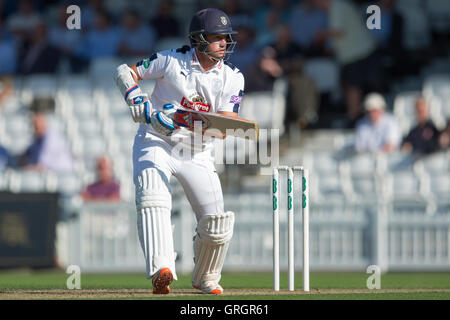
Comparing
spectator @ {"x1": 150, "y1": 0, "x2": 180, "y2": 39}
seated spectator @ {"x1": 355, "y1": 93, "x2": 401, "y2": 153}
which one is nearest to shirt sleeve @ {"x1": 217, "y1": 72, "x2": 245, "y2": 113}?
seated spectator @ {"x1": 355, "y1": 93, "x2": 401, "y2": 153}

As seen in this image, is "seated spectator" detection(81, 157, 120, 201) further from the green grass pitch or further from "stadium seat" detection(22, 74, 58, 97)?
"stadium seat" detection(22, 74, 58, 97)

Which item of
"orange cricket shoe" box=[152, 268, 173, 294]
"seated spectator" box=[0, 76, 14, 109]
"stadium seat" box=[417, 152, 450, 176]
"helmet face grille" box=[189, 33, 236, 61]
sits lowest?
"orange cricket shoe" box=[152, 268, 173, 294]

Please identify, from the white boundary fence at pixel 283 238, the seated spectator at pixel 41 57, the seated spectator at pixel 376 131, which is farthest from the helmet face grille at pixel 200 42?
the seated spectator at pixel 41 57

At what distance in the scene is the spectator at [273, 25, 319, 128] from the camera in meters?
13.1

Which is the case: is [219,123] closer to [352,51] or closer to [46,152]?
[46,152]

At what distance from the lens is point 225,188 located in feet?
41.8

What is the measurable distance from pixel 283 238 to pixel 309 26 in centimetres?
411

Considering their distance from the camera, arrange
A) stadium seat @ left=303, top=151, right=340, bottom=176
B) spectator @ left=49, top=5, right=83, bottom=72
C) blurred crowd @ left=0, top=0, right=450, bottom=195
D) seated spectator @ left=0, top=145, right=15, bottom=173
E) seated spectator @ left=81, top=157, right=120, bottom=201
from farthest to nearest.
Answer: spectator @ left=49, top=5, right=83, bottom=72 < seated spectator @ left=0, top=145, right=15, bottom=173 < blurred crowd @ left=0, top=0, right=450, bottom=195 < stadium seat @ left=303, top=151, right=340, bottom=176 < seated spectator @ left=81, top=157, right=120, bottom=201

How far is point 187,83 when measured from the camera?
7047mm

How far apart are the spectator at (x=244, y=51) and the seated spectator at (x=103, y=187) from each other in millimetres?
2681

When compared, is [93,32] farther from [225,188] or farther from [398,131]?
[398,131]

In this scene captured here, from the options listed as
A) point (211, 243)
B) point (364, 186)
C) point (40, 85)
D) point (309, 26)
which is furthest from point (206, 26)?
point (40, 85)

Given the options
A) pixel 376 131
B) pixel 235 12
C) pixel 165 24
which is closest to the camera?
pixel 376 131

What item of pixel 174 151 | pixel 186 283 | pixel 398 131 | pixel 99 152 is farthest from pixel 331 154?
pixel 174 151
